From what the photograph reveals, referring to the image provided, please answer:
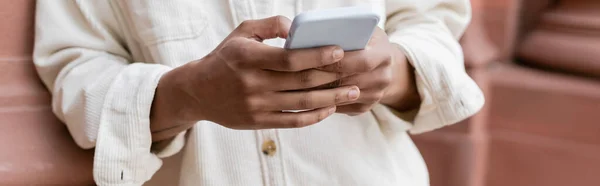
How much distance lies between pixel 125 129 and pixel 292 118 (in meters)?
0.18

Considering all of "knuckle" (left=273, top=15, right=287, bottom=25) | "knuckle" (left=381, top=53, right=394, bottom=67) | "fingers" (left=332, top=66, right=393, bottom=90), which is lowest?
"fingers" (left=332, top=66, right=393, bottom=90)

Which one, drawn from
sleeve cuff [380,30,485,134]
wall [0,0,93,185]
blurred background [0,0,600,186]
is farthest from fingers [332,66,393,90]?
blurred background [0,0,600,186]

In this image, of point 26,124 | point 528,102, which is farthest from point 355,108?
point 528,102

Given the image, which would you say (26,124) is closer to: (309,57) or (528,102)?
(309,57)

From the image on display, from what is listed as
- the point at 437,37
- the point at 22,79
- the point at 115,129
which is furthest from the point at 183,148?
the point at 437,37

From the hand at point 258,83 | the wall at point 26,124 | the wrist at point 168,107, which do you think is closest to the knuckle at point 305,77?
the hand at point 258,83

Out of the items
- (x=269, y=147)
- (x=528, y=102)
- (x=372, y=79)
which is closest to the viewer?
(x=372, y=79)

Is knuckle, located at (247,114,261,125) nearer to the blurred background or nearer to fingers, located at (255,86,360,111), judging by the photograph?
fingers, located at (255,86,360,111)

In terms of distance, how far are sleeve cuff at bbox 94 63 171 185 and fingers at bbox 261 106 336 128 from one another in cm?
13

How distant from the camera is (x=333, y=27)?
0.47 meters

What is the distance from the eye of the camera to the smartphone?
450 mm

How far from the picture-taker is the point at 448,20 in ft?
2.59

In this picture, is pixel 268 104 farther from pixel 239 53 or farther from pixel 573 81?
pixel 573 81

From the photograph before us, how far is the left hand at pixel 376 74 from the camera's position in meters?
0.53
